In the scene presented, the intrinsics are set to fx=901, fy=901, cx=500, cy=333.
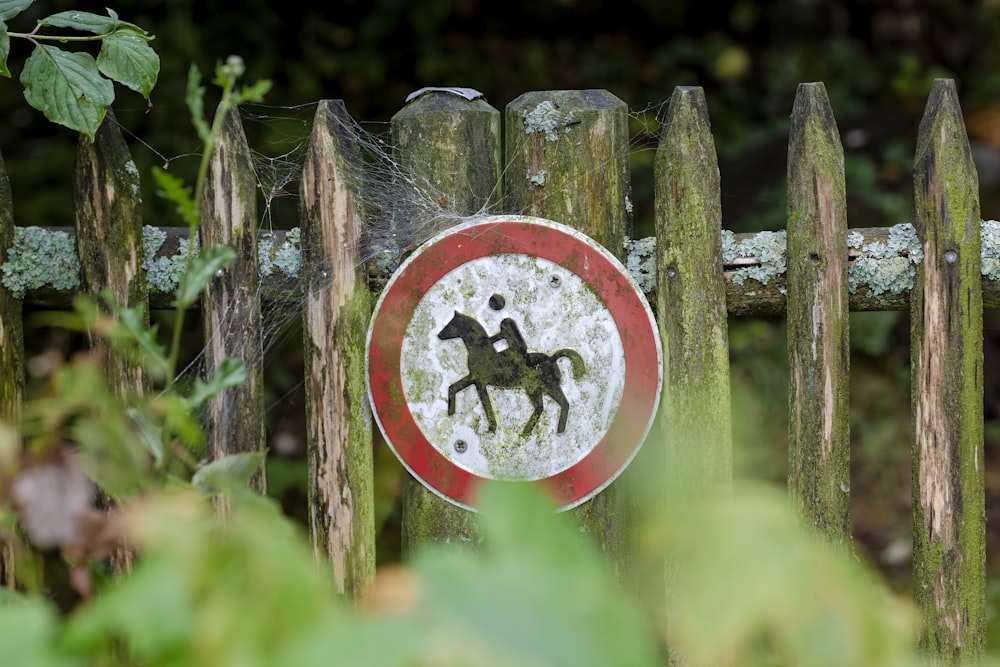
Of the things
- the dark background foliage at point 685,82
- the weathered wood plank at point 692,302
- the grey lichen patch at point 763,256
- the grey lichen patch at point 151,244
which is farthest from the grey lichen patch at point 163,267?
the dark background foliage at point 685,82

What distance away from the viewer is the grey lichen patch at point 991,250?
1.60 meters

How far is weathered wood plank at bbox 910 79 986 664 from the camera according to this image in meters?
1.58

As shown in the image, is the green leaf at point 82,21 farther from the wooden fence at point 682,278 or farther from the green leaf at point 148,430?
the green leaf at point 148,430

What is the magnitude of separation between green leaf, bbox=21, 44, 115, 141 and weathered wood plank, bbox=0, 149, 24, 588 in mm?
291

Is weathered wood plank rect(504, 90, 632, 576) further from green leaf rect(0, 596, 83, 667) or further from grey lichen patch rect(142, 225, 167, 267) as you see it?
green leaf rect(0, 596, 83, 667)

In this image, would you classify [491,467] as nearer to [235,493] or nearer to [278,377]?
[235,493]

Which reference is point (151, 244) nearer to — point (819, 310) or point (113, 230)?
point (113, 230)

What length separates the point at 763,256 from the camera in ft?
5.31

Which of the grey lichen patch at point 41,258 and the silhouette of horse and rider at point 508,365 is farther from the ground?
the grey lichen patch at point 41,258

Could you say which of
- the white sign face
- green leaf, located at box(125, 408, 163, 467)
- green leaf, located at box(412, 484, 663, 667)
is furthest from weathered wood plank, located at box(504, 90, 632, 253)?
green leaf, located at box(412, 484, 663, 667)

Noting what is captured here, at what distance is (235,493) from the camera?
0.72 meters

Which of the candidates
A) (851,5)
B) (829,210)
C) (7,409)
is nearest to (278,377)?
(7,409)

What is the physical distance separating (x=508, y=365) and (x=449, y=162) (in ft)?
1.22

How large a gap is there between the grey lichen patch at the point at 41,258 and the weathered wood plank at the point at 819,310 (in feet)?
4.36
